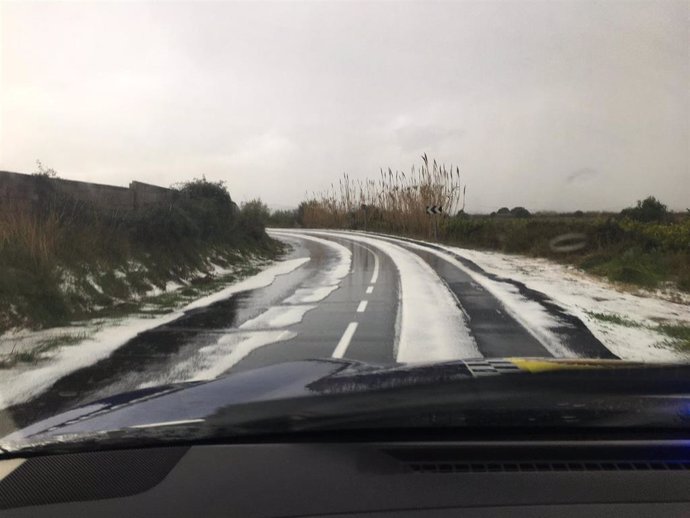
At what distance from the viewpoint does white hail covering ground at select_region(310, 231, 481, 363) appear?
7266 millimetres

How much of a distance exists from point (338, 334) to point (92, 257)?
268 inches

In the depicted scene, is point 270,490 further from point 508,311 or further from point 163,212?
point 163,212

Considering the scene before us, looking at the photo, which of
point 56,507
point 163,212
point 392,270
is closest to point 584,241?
point 392,270

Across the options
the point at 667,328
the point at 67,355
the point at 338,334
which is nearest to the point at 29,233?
the point at 67,355

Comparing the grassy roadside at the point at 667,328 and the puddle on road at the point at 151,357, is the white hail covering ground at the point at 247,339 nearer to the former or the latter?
the puddle on road at the point at 151,357

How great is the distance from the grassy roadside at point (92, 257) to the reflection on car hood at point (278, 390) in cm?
678

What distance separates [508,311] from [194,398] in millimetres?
8272

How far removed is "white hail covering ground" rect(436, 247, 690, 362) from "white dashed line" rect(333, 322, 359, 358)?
3324 mm

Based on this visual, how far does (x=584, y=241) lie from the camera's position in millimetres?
22672

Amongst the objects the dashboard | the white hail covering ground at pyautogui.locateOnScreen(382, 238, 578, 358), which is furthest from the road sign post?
the dashboard

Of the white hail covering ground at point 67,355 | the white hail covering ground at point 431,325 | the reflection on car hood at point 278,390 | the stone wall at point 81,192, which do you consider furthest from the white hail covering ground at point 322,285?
the reflection on car hood at point 278,390

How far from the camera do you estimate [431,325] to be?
30.0 ft

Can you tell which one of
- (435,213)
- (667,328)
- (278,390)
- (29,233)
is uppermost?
(435,213)

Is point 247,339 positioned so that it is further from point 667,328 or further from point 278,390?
point 667,328
